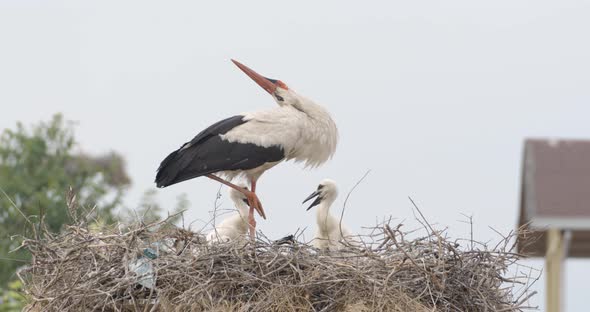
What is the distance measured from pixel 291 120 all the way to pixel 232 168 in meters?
0.52

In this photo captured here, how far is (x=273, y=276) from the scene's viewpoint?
7344 millimetres

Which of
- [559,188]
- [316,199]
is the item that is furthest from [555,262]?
[316,199]

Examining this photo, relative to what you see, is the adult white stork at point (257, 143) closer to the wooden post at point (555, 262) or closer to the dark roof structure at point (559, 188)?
the dark roof structure at point (559, 188)

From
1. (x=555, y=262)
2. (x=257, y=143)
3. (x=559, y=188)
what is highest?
(x=257, y=143)

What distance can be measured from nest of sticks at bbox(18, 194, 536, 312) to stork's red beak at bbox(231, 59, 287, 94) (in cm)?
196

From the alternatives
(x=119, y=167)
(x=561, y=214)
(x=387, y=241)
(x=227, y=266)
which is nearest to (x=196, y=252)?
(x=227, y=266)

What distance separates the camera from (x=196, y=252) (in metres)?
7.54

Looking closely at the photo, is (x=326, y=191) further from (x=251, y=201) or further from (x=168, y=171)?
(x=168, y=171)

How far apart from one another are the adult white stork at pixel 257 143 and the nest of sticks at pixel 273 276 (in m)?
1.34

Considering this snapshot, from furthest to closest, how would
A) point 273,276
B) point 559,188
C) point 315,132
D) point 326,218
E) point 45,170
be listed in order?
point 45,170
point 559,188
point 326,218
point 315,132
point 273,276

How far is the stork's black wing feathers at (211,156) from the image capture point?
888 cm

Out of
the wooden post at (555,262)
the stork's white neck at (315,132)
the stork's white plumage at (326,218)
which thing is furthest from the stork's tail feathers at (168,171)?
the wooden post at (555,262)

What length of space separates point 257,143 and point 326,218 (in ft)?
2.49

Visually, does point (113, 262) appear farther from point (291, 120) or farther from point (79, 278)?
point (291, 120)
